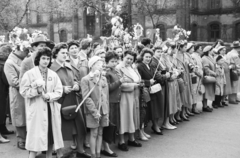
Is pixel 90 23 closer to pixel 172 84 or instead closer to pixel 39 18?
pixel 39 18

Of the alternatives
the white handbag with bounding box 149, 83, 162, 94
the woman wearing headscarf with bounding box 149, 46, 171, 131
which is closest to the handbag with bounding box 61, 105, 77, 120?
the white handbag with bounding box 149, 83, 162, 94

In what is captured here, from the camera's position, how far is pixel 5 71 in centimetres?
661

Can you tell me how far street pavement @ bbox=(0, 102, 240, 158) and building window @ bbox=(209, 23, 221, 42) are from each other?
23974 millimetres

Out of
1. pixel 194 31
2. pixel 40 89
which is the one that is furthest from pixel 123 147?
pixel 194 31

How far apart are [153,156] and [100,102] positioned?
1.61m

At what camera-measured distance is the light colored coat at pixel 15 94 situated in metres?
6.34

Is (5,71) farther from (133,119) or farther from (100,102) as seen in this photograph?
(133,119)

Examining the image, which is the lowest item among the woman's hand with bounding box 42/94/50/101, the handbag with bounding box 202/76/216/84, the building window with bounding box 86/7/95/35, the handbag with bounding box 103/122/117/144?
the handbag with bounding box 103/122/117/144

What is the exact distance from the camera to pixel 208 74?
10.0 metres

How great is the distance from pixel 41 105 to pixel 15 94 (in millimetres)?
1884

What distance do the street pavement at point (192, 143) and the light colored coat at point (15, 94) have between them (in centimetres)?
70

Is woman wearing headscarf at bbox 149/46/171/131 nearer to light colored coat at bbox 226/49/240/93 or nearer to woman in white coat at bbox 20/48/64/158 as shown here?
woman in white coat at bbox 20/48/64/158

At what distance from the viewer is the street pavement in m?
6.25

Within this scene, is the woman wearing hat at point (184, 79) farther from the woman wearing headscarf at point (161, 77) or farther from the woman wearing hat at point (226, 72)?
the woman wearing hat at point (226, 72)
